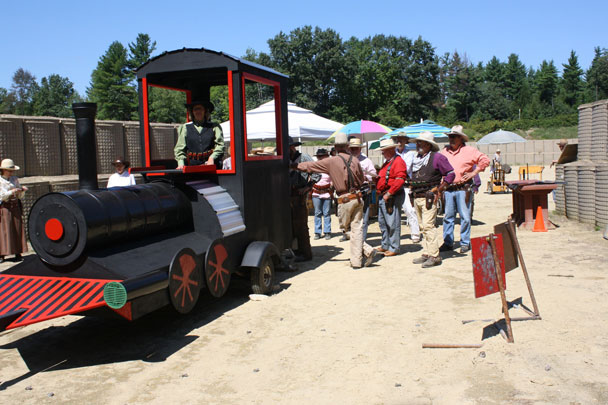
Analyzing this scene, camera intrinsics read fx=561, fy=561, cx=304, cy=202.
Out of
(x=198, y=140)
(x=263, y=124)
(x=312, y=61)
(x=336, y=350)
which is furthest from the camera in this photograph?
(x=312, y=61)

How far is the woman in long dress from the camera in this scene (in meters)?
8.88

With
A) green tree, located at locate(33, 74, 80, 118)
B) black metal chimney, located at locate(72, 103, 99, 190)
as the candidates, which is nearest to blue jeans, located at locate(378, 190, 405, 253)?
black metal chimney, located at locate(72, 103, 99, 190)

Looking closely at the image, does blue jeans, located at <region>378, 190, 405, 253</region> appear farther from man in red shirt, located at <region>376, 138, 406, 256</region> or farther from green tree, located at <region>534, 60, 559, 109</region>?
green tree, located at <region>534, 60, 559, 109</region>

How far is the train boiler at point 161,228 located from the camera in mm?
4629

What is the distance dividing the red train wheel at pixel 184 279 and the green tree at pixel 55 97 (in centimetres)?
7617

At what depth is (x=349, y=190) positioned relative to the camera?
807 centimetres

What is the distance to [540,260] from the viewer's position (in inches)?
319

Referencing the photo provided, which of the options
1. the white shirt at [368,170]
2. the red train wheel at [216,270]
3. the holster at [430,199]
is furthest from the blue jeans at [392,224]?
the red train wheel at [216,270]

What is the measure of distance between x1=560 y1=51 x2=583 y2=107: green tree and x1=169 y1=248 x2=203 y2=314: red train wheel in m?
82.9

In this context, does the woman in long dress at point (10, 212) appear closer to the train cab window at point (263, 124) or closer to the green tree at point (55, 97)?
the train cab window at point (263, 124)

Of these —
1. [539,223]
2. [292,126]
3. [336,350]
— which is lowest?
[336,350]

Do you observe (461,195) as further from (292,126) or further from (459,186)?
(292,126)

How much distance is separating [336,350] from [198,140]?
333cm

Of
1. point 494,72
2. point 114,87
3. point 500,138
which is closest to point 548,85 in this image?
point 494,72
